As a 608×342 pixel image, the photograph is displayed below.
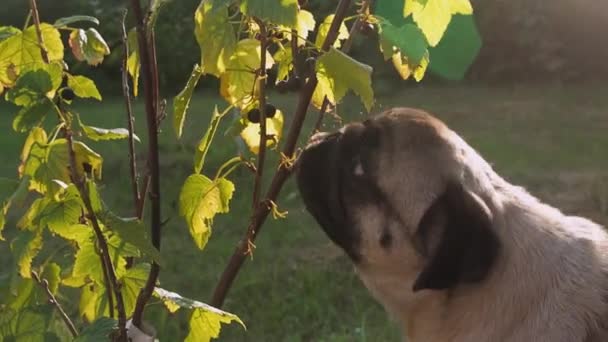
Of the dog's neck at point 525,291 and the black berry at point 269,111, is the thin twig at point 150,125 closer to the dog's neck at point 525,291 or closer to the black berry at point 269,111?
the black berry at point 269,111

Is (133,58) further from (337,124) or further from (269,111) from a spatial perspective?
(337,124)

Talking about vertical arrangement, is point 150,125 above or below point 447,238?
above

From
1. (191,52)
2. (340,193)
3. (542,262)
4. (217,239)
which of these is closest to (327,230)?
(340,193)

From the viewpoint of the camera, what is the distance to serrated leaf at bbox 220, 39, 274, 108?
93.3 inches

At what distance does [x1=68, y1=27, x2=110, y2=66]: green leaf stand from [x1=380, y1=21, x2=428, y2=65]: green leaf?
→ 65cm

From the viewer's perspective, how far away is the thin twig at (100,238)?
2.18 m

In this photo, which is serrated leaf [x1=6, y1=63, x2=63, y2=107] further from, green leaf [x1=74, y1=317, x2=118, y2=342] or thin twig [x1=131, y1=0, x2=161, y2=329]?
green leaf [x1=74, y1=317, x2=118, y2=342]

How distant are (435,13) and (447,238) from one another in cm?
60

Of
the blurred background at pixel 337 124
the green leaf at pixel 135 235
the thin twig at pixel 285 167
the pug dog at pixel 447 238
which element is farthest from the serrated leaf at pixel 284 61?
the blurred background at pixel 337 124

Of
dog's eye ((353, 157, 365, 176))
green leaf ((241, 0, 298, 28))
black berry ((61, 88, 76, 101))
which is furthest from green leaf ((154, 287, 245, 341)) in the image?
green leaf ((241, 0, 298, 28))

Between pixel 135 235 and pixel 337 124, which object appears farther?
pixel 337 124

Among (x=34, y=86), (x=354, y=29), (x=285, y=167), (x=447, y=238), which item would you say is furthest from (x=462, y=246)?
(x=34, y=86)

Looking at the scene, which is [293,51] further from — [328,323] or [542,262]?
[328,323]

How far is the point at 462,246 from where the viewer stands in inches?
103
